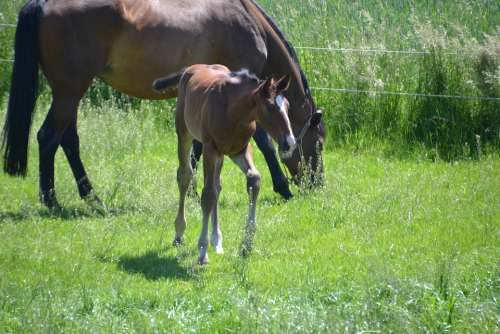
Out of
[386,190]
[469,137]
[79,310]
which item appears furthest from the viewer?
[469,137]

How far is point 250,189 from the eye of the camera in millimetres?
7168

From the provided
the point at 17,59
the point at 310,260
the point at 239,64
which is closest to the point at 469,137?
the point at 239,64

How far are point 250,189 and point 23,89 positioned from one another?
3.03m

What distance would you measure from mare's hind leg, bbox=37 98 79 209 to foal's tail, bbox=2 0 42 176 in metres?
0.19

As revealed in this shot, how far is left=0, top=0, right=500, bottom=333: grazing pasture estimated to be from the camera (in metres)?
5.66

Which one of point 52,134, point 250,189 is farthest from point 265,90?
point 52,134

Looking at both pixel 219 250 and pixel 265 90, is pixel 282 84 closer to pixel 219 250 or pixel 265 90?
pixel 265 90

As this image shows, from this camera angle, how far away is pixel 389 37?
13117mm

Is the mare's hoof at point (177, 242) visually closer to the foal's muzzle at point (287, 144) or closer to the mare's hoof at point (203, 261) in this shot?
the mare's hoof at point (203, 261)

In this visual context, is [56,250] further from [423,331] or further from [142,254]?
[423,331]

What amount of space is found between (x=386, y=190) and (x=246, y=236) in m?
2.84

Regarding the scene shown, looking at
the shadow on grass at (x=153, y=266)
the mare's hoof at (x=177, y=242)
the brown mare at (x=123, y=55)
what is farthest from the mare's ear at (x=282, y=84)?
the brown mare at (x=123, y=55)

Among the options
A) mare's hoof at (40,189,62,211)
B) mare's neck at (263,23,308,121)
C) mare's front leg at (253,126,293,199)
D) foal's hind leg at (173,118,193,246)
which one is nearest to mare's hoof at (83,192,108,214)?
mare's hoof at (40,189,62,211)

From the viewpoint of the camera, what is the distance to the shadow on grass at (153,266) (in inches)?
265
